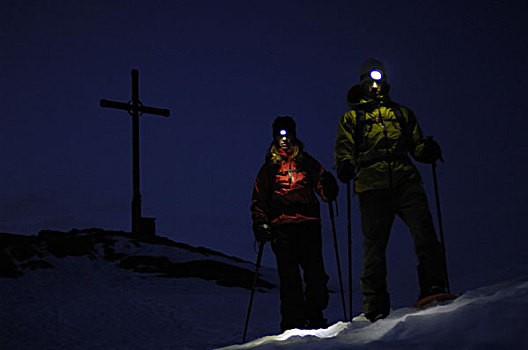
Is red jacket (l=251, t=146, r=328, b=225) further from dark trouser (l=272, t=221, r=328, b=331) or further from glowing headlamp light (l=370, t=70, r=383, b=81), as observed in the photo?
glowing headlamp light (l=370, t=70, r=383, b=81)

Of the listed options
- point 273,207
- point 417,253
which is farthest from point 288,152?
point 417,253

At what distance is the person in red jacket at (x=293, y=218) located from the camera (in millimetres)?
5512

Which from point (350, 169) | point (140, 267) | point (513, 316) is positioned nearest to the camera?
point (513, 316)

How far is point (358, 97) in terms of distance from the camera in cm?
540

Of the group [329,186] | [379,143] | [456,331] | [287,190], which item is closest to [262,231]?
[287,190]

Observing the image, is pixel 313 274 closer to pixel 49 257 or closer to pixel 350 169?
pixel 350 169

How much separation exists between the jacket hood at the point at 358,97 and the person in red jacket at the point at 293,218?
2.90ft

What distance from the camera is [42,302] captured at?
10891mm

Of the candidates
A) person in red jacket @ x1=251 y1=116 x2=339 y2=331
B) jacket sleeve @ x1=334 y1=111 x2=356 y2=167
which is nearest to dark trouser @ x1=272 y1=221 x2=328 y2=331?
person in red jacket @ x1=251 y1=116 x2=339 y2=331

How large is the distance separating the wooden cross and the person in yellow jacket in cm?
1240

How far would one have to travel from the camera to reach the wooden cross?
16547mm

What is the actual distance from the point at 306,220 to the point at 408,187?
4.29 ft

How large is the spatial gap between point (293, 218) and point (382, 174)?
4.08 ft

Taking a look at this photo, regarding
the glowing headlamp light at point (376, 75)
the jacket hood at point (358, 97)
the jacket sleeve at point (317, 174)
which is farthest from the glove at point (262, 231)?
the glowing headlamp light at point (376, 75)
